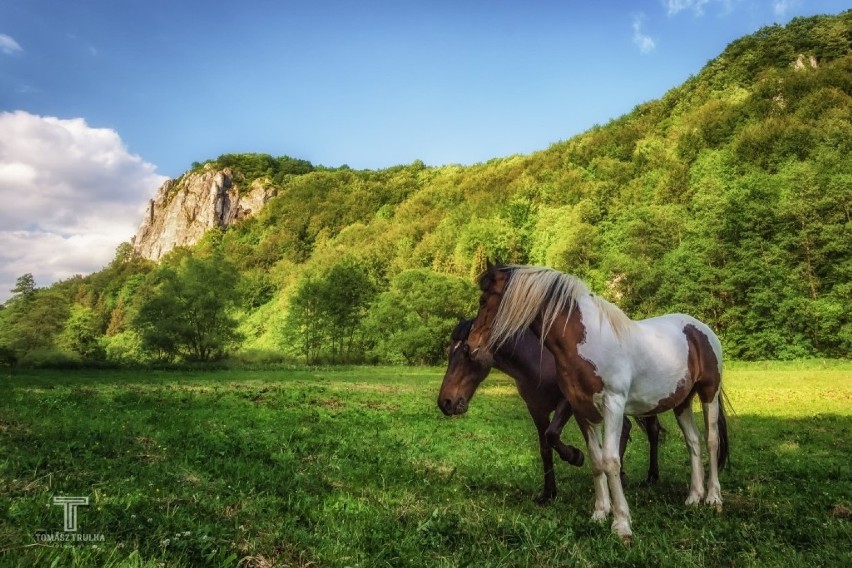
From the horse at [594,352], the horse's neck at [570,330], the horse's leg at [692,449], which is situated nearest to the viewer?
the horse at [594,352]

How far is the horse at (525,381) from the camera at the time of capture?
23.0ft

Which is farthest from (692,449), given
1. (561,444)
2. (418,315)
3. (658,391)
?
(418,315)

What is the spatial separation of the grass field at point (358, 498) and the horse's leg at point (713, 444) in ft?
0.77

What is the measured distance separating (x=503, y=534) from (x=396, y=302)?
7030cm

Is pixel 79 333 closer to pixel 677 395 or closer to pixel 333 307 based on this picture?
pixel 333 307

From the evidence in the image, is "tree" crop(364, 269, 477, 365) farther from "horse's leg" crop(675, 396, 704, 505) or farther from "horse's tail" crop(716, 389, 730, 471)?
"horse's leg" crop(675, 396, 704, 505)

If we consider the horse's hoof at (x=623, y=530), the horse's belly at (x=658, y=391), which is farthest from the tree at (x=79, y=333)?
the horse's hoof at (x=623, y=530)

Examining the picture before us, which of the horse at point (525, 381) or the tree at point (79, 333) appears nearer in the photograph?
the horse at point (525, 381)

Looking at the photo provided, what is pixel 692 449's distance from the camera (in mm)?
7207

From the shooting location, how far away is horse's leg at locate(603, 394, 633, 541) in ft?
17.5

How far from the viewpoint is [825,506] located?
6.74m

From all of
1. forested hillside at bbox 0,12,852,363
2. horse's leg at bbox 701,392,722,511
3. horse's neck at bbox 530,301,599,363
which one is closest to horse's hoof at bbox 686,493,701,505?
horse's leg at bbox 701,392,722,511

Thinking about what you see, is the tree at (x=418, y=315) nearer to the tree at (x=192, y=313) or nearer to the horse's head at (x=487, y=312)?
the tree at (x=192, y=313)

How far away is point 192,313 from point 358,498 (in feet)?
186
